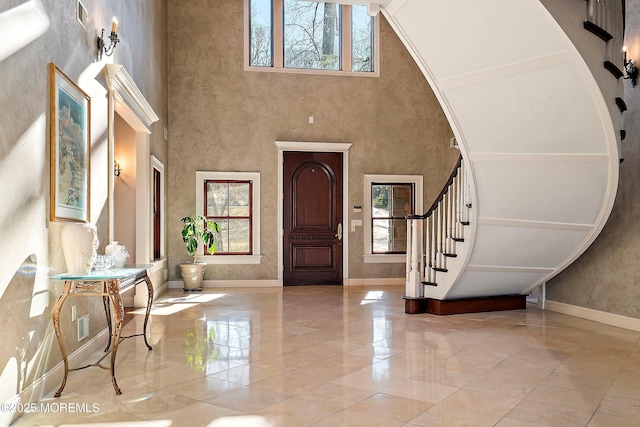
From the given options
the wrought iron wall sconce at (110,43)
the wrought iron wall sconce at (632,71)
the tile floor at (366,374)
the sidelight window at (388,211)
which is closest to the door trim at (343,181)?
the sidelight window at (388,211)

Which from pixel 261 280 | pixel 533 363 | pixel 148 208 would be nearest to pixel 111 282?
pixel 533 363

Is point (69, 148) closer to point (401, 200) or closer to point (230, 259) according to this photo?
point (230, 259)

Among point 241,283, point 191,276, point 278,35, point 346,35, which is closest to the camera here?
point 191,276

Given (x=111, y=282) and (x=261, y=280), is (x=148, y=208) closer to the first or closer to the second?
(x=261, y=280)

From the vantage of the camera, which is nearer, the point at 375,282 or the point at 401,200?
the point at 375,282

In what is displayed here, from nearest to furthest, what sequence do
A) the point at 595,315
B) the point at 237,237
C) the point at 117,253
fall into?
the point at 117,253, the point at 595,315, the point at 237,237

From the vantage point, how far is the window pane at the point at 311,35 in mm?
9992

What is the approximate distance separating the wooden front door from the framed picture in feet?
18.6

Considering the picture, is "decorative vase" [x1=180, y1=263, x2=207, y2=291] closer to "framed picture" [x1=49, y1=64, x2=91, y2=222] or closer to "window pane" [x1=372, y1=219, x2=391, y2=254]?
"window pane" [x1=372, y1=219, x2=391, y2=254]

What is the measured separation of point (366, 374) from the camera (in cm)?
389

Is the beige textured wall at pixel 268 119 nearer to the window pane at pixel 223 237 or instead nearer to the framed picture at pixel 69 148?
the window pane at pixel 223 237

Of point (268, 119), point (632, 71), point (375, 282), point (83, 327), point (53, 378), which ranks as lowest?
point (375, 282)

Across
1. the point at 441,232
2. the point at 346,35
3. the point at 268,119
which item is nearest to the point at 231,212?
the point at 268,119

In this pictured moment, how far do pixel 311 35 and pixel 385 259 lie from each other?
444 centimetres
